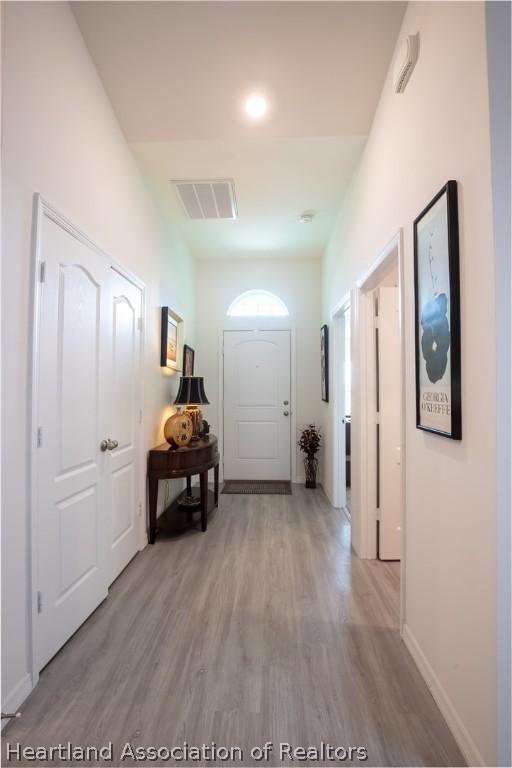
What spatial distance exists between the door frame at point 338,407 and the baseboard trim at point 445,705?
6.31ft

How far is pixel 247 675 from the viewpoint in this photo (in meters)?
1.47

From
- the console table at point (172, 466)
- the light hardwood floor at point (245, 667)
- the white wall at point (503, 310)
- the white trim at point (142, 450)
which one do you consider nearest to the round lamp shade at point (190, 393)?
the console table at point (172, 466)

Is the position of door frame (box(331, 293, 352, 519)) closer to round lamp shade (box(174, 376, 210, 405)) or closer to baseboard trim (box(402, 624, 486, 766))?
round lamp shade (box(174, 376, 210, 405))

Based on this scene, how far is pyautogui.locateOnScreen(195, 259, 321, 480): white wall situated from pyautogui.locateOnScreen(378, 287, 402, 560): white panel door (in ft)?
6.64

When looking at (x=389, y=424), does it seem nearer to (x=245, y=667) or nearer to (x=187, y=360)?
(x=245, y=667)

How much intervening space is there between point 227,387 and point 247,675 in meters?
3.36

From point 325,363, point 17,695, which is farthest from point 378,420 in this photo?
point 17,695

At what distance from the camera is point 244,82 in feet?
6.52

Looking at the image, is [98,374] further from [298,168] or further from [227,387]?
[227,387]

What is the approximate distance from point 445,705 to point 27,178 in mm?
2565

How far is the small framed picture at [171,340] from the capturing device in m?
3.15

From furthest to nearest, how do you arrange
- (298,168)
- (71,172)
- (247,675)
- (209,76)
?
(298,168) < (209,76) < (71,172) < (247,675)

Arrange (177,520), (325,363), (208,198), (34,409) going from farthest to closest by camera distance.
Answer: (325,363), (177,520), (208,198), (34,409)

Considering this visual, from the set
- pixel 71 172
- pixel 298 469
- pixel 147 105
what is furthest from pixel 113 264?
pixel 298 469
